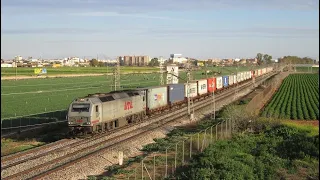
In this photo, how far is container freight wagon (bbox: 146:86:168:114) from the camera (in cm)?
4272

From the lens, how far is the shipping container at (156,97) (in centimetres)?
4278

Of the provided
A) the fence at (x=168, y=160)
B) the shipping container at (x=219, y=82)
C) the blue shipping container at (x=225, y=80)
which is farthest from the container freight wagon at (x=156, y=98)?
the blue shipping container at (x=225, y=80)

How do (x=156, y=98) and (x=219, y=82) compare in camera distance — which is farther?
(x=219, y=82)

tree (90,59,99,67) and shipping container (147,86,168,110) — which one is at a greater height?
tree (90,59,99,67)

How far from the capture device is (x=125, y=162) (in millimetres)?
23812

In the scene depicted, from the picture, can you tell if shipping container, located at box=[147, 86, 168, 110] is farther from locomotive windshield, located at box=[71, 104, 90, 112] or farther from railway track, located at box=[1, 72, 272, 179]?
locomotive windshield, located at box=[71, 104, 90, 112]

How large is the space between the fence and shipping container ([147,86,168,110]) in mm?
12420

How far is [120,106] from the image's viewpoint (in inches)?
1367

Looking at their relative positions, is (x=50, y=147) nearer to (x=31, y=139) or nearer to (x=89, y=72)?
(x=31, y=139)

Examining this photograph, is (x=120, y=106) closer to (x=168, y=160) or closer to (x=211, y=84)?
(x=168, y=160)

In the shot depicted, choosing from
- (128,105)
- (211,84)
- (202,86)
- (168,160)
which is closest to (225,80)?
(211,84)

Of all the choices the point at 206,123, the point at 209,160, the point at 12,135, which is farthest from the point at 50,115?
the point at 209,160

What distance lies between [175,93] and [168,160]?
28194 mm

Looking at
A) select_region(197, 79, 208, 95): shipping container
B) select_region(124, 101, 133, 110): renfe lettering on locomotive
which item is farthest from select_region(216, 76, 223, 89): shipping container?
select_region(124, 101, 133, 110): renfe lettering on locomotive
